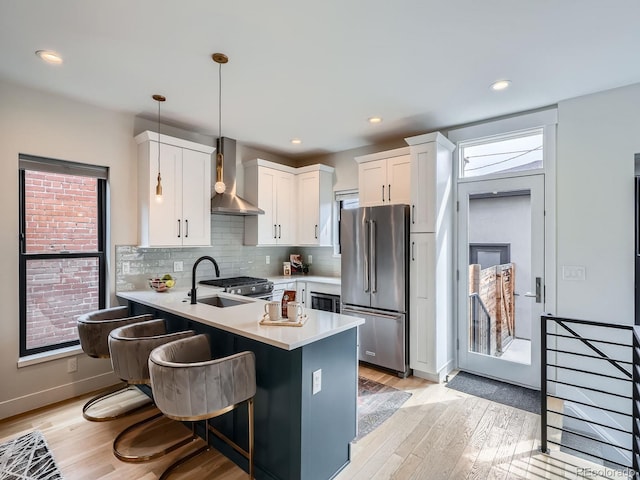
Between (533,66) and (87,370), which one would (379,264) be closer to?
(533,66)

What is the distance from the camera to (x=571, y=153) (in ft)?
9.77

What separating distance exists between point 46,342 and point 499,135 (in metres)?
4.85

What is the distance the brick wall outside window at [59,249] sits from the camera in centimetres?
290

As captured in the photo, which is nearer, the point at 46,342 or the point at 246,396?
the point at 246,396

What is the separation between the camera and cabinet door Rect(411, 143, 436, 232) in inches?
132

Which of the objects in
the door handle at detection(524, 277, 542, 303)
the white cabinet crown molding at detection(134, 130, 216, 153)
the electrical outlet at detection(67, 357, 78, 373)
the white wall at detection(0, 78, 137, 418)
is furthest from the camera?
the white cabinet crown molding at detection(134, 130, 216, 153)

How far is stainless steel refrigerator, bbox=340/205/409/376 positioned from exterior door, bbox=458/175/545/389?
0.72m

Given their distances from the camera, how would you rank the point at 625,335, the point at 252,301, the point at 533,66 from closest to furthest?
the point at 533,66 → the point at 625,335 → the point at 252,301

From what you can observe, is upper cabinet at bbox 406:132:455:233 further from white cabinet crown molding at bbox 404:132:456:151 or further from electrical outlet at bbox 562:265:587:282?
electrical outlet at bbox 562:265:587:282

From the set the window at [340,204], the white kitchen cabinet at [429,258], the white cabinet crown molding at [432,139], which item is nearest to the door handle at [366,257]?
the white kitchen cabinet at [429,258]

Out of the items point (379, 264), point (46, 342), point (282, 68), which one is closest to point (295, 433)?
point (379, 264)

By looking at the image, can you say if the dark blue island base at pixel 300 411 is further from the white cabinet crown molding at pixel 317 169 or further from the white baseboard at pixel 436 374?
the white cabinet crown molding at pixel 317 169

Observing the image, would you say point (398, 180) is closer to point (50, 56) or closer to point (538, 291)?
point (538, 291)

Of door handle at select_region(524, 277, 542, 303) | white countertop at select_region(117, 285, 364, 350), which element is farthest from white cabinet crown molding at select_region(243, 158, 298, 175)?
door handle at select_region(524, 277, 542, 303)
